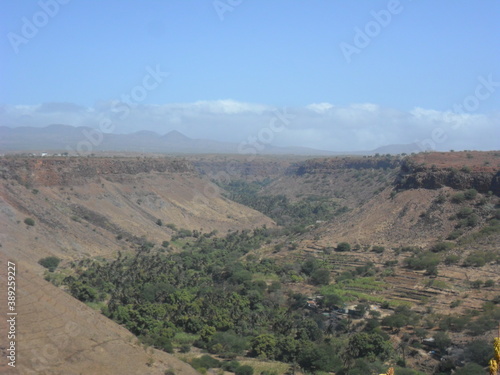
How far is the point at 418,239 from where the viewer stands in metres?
49.2

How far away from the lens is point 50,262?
4672 cm

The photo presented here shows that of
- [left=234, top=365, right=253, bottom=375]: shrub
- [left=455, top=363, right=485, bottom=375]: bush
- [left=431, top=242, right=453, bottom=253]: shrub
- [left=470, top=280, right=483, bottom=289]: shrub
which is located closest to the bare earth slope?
[left=234, top=365, right=253, bottom=375]: shrub

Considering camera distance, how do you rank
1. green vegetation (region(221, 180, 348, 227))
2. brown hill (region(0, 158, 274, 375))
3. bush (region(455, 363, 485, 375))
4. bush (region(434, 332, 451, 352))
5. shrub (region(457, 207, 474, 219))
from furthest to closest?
green vegetation (region(221, 180, 348, 227)) < shrub (region(457, 207, 474, 219)) < bush (region(434, 332, 451, 352)) < bush (region(455, 363, 485, 375)) < brown hill (region(0, 158, 274, 375))

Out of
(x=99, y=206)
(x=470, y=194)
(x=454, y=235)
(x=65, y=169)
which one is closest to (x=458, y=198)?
(x=470, y=194)

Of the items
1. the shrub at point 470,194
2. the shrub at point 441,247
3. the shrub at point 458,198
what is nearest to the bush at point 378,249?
the shrub at point 441,247

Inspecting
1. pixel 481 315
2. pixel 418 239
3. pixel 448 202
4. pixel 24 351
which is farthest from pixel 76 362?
pixel 448 202

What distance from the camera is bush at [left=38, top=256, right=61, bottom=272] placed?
4603 centimetres

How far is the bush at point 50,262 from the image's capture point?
151ft

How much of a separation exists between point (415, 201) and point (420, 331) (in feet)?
90.4

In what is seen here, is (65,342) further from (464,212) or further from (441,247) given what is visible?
(464,212)

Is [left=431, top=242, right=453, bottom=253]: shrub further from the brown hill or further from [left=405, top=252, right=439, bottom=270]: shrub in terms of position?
the brown hill

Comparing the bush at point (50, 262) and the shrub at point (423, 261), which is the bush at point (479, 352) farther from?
the bush at point (50, 262)

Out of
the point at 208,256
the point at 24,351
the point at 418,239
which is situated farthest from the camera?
the point at 208,256

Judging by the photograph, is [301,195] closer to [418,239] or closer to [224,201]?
[224,201]
